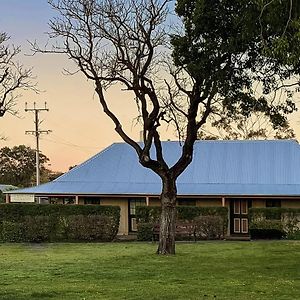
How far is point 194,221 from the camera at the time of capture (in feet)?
97.6

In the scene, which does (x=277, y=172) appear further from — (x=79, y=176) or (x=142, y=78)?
(x=142, y=78)

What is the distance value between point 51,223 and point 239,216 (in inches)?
430

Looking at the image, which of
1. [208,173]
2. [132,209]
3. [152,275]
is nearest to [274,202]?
[208,173]

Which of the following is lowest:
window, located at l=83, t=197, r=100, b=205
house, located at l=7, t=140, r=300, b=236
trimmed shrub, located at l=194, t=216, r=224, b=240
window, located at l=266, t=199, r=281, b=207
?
trimmed shrub, located at l=194, t=216, r=224, b=240

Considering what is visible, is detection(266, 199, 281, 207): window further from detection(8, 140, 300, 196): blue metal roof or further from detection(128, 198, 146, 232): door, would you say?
detection(128, 198, 146, 232): door

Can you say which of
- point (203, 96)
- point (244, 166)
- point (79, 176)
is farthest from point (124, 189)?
point (203, 96)

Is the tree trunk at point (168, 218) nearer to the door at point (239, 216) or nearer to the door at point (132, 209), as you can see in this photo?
the door at point (239, 216)

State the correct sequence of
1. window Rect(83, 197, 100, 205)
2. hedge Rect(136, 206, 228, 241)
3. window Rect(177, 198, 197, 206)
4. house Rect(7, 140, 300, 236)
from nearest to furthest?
hedge Rect(136, 206, 228, 241) → house Rect(7, 140, 300, 236) → window Rect(177, 198, 197, 206) → window Rect(83, 197, 100, 205)

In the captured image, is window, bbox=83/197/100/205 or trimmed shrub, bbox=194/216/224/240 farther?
window, bbox=83/197/100/205

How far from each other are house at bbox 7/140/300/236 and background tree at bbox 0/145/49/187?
42.3 m

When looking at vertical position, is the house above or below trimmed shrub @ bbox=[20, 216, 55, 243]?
above

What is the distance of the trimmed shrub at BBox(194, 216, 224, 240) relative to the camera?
97.9 feet

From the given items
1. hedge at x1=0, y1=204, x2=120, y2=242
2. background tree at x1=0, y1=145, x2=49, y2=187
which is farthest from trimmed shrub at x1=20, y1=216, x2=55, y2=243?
background tree at x1=0, y1=145, x2=49, y2=187

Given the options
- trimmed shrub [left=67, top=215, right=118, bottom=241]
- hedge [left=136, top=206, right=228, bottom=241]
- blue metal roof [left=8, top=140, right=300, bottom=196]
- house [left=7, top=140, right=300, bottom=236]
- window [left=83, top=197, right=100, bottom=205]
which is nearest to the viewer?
hedge [left=136, top=206, right=228, bottom=241]
